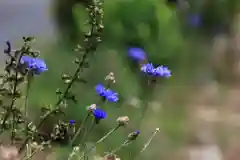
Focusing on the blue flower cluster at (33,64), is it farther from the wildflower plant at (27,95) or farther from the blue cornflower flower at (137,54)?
the blue cornflower flower at (137,54)

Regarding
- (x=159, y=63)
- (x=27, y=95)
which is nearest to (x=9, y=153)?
(x=27, y=95)

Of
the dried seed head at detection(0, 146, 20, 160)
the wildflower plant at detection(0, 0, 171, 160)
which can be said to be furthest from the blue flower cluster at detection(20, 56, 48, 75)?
the dried seed head at detection(0, 146, 20, 160)

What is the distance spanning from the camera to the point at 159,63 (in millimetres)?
1528

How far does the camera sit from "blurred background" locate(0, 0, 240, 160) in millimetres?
1345

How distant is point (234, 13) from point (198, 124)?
551 mm

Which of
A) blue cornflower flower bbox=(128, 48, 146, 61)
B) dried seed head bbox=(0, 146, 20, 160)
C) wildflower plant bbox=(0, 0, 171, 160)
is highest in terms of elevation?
blue cornflower flower bbox=(128, 48, 146, 61)

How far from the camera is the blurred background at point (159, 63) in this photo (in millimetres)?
1345

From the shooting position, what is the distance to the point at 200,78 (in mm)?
1797

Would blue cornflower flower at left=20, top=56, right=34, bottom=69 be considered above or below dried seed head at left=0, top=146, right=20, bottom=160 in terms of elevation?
above

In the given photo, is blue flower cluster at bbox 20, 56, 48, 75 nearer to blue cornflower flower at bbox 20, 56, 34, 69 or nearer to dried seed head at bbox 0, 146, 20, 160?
blue cornflower flower at bbox 20, 56, 34, 69

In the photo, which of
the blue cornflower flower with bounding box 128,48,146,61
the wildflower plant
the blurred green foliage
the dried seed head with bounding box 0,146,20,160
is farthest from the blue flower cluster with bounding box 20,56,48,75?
the blue cornflower flower with bounding box 128,48,146,61

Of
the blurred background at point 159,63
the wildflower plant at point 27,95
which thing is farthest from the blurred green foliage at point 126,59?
the wildflower plant at point 27,95

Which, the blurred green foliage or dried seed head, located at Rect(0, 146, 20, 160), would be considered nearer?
dried seed head, located at Rect(0, 146, 20, 160)

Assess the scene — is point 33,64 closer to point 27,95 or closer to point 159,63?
point 27,95
